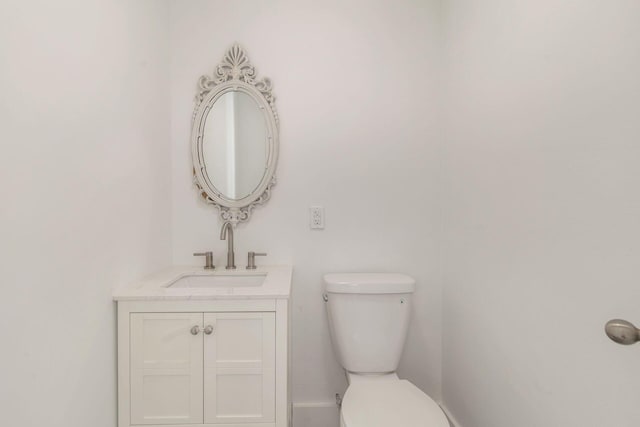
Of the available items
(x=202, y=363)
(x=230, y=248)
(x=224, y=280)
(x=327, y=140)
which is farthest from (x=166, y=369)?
(x=327, y=140)

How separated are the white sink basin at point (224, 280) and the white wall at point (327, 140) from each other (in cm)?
14

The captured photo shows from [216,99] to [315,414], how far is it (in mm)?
1623

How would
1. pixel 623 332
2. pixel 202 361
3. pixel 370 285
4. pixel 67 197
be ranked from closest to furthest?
pixel 623 332 < pixel 67 197 < pixel 202 361 < pixel 370 285

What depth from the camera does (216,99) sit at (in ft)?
5.13

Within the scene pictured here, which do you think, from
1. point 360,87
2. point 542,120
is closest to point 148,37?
point 360,87

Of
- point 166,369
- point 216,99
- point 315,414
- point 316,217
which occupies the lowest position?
point 315,414

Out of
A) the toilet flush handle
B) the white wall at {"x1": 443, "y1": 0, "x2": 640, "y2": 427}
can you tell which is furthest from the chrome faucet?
the toilet flush handle

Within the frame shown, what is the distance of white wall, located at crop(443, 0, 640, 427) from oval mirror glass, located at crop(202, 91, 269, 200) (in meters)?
0.93

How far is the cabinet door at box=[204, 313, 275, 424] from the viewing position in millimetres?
1086

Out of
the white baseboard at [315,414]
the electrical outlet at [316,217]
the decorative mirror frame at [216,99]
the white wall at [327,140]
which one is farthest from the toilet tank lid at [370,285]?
the white baseboard at [315,414]

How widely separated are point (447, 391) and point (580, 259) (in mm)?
1076

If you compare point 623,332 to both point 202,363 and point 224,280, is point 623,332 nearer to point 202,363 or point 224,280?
point 202,363

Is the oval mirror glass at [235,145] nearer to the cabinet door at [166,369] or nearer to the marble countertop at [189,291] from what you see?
the marble countertop at [189,291]

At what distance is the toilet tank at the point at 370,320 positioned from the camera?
4.62ft
